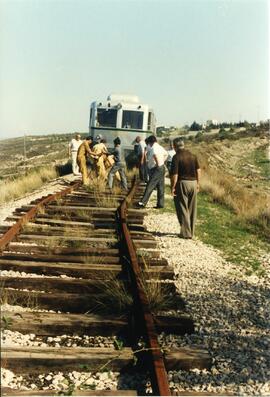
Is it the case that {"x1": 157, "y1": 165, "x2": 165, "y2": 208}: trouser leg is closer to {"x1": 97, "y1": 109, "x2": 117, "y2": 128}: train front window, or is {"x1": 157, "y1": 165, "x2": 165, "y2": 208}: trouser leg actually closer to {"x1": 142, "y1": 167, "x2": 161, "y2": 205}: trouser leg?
{"x1": 142, "y1": 167, "x2": 161, "y2": 205}: trouser leg

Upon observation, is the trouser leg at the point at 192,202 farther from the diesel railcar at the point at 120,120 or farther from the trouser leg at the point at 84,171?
the diesel railcar at the point at 120,120

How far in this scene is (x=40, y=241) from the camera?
6887 millimetres

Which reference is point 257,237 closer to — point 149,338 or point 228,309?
point 228,309

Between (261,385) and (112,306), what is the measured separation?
1606 mm

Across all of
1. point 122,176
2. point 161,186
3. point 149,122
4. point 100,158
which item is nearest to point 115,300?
point 161,186

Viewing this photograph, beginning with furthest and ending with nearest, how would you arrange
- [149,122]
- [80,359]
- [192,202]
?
[149,122] → [192,202] → [80,359]

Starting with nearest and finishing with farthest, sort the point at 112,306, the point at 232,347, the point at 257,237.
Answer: the point at 232,347 < the point at 112,306 < the point at 257,237

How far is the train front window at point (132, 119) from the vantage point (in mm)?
19844

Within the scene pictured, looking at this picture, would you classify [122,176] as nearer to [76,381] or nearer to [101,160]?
[101,160]

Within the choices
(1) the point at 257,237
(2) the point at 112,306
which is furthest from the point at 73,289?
(1) the point at 257,237

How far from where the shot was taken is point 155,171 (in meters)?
11.4

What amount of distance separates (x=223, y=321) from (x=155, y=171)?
714 cm

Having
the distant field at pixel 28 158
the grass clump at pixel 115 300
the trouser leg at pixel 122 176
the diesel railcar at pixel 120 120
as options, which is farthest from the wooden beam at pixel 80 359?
the distant field at pixel 28 158

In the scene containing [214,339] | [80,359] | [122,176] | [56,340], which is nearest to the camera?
[80,359]
